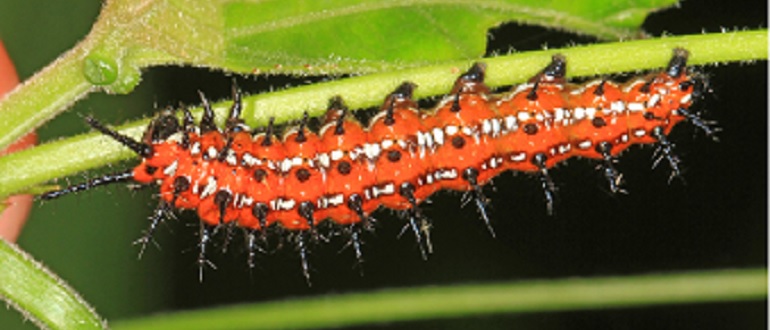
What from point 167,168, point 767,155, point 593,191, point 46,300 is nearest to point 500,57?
point 167,168

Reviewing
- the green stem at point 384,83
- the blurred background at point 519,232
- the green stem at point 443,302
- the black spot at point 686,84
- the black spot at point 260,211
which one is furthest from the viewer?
the blurred background at point 519,232

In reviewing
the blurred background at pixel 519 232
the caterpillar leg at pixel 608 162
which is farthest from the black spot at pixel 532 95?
the blurred background at pixel 519 232

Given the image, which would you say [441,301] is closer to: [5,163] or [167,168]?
[167,168]

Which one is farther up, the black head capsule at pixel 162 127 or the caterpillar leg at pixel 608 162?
the black head capsule at pixel 162 127

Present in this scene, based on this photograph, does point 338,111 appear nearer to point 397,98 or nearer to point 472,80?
point 397,98

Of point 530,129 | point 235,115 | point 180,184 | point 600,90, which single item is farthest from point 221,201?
point 600,90

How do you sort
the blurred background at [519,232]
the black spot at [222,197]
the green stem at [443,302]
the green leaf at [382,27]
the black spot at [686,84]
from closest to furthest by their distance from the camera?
the green leaf at [382,27]
the black spot at [222,197]
the black spot at [686,84]
the green stem at [443,302]
the blurred background at [519,232]

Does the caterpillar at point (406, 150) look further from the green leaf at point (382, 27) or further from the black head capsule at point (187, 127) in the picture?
the green leaf at point (382, 27)
